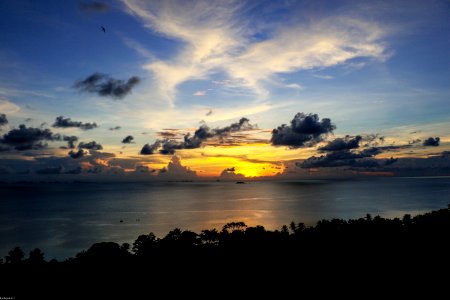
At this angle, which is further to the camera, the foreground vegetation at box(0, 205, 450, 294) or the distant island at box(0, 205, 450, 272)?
the distant island at box(0, 205, 450, 272)

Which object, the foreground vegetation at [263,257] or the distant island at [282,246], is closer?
the foreground vegetation at [263,257]

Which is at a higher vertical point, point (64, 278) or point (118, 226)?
point (64, 278)

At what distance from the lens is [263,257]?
53.0 metres

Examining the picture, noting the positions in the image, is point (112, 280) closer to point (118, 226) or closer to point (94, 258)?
point (94, 258)

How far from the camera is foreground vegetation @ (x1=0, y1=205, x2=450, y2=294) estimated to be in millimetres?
45938

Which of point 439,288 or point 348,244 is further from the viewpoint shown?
point 348,244

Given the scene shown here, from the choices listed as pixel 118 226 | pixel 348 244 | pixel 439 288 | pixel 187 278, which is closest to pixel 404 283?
pixel 439 288

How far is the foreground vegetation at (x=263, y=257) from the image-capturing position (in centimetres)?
4594

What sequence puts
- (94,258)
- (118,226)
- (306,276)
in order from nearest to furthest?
1. (306,276)
2. (94,258)
3. (118,226)

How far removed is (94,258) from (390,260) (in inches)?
1906

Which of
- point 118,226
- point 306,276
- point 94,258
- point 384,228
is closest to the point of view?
point 306,276

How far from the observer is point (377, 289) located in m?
37.2

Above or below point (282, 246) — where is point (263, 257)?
above

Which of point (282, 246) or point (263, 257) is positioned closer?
point (263, 257)
